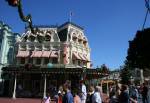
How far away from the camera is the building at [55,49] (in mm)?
40562

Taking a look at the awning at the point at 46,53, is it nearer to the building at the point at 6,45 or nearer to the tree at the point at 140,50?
the building at the point at 6,45

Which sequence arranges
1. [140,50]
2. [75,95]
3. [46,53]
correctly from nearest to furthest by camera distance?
[75,95], [46,53], [140,50]

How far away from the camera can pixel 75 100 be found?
9.98 metres

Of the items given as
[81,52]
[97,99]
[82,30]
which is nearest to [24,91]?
[81,52]

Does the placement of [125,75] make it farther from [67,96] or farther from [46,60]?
[67,96]

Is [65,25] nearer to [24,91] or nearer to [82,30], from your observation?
[82,30]

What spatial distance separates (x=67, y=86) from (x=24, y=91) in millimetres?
30812

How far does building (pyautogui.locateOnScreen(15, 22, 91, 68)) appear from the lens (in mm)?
40562

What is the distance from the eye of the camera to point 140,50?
47312 mm

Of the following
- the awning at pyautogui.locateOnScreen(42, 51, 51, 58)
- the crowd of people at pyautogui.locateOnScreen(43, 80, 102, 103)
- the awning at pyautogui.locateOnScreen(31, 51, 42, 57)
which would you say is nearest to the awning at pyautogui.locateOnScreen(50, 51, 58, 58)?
the awning at pyautogui.locateOnScreen(42, 51, 51, 58)

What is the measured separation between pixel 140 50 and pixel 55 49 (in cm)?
1436

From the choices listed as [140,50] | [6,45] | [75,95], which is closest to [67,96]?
[75,95]

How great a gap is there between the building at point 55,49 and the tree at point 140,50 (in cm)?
895

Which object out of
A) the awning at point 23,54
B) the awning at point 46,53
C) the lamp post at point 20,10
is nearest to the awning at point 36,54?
the awning at point 46,53
